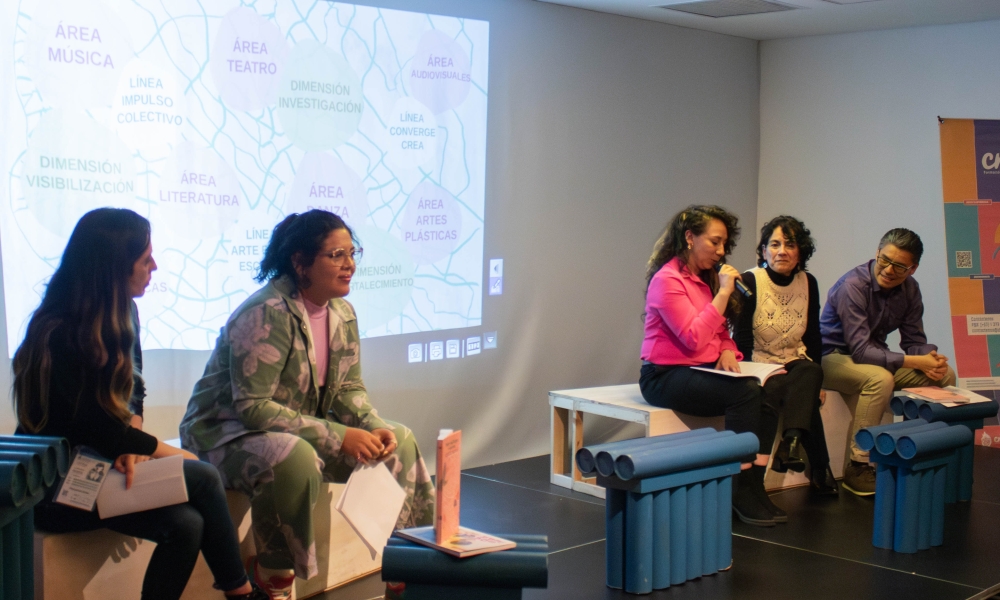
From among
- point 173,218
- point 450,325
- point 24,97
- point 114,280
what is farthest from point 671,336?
point 24,97

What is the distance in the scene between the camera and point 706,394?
3.62m

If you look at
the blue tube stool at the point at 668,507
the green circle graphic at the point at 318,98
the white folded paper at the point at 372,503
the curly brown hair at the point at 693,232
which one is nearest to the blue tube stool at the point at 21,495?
the white folded paper at the point at 372,503

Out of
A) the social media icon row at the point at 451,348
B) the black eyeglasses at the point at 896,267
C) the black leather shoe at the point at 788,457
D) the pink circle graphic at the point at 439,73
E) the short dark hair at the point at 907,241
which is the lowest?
the black leather shoe at the point at 788,457

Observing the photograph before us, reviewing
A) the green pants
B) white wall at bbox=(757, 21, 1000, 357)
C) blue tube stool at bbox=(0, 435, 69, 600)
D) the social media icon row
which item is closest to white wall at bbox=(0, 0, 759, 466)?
the social media icon row

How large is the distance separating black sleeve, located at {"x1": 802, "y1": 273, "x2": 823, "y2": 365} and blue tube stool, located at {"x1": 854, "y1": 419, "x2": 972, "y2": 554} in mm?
703

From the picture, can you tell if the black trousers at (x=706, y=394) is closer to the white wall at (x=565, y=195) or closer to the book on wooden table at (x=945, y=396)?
the book on wooden table at (x=945, y=396)

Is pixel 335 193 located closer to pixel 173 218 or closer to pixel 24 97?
pixel 173 218

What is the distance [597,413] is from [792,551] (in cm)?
107

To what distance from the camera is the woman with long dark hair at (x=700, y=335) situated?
358 cm

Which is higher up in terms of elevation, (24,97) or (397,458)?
(24,97)

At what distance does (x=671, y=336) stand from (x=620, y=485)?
1.01 metres

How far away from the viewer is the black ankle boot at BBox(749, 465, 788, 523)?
142 inches

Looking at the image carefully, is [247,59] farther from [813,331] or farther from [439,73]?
[813,331]

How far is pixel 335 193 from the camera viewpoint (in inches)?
153
